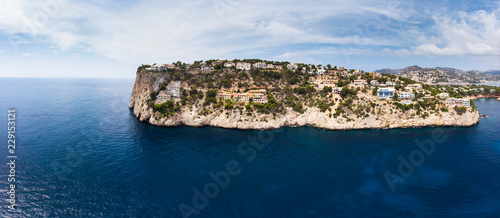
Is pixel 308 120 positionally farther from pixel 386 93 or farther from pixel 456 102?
pixel 456 102

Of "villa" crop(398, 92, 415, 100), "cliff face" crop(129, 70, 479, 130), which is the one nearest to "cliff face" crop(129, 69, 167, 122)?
"cliff face" crop(129, 70, 479, 130)

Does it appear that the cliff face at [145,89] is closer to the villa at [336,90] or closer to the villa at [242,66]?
the villa at [242,66]

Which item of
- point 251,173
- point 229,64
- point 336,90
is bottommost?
point 251,173

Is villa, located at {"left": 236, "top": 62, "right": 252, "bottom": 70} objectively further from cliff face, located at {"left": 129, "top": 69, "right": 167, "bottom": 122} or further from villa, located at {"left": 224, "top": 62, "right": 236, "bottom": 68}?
cliff face, located at {"left": 129, "top": 69, "right": 167, "bottom": 122}

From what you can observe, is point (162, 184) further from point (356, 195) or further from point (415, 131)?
point (415, 131)

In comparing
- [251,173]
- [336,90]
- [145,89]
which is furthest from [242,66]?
[251,173]

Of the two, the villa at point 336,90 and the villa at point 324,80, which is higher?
the villa at point 324,80

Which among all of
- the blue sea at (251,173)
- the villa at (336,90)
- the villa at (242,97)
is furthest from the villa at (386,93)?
the villa at (242,97)

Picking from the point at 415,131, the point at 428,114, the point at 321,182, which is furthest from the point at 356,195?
the point at 428,114
